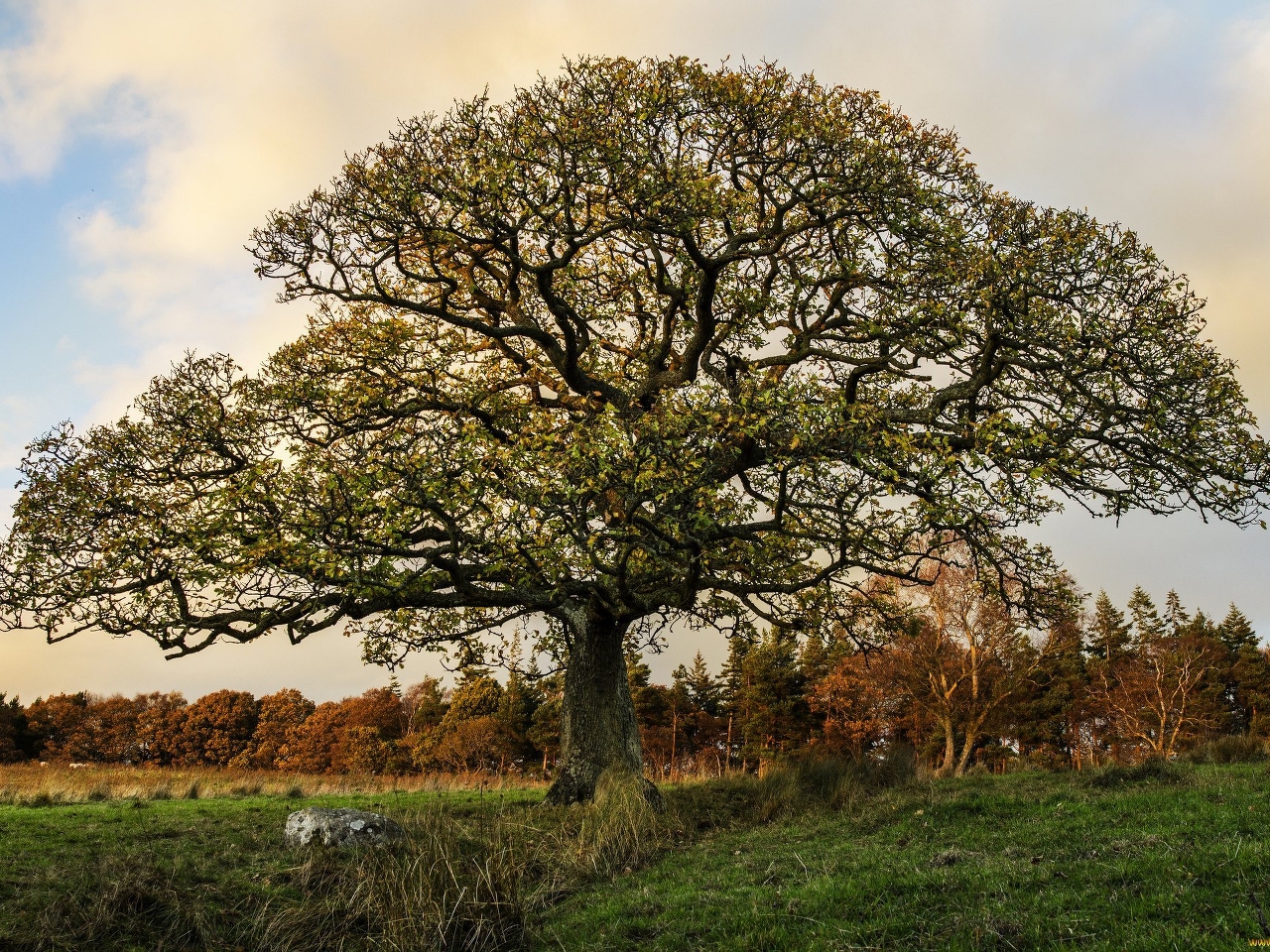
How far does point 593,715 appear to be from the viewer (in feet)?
59.2

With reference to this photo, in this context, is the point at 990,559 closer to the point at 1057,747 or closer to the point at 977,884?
the point at 977,884

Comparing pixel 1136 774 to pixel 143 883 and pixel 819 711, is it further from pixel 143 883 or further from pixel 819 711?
pixel 819 711

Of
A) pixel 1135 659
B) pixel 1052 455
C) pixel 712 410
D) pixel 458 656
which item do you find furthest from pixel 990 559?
pixel 1135 659

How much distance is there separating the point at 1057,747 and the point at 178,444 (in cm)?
6914

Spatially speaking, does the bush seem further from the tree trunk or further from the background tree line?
the background tree line

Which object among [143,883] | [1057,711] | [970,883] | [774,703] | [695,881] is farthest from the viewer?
[1057,711]

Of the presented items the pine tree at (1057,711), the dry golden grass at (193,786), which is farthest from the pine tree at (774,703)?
the dry golden grass at (193,786)

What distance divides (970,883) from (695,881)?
3656 millimetres

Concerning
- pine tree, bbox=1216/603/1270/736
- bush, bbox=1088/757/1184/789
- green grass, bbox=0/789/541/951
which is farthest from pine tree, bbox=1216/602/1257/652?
green grass, bbox=0/789/541/951

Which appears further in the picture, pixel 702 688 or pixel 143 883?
pixel 702 688

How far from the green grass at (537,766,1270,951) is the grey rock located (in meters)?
3.36

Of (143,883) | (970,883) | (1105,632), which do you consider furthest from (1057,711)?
(143,883)

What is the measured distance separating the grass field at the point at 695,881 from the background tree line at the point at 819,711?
2790 cm

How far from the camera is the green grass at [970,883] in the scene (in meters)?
6.84
